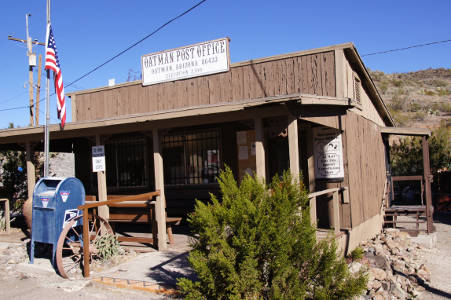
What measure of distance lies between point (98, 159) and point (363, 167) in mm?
6081

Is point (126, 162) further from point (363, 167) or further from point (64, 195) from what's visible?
point (363, 167)

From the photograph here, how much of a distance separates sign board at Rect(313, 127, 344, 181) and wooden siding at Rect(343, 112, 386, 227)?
0.63 feet

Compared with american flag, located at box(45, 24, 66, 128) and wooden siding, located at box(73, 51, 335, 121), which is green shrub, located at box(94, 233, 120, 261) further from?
wooden siding, located at box(73, 51, 335, 121)

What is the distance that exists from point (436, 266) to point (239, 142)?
520 centimetres

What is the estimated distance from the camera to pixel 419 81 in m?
47.1

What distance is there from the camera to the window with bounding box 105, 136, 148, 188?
11636 mm

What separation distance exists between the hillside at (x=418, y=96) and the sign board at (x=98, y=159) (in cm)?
2522

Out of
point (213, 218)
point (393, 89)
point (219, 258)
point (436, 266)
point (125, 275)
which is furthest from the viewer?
point (393, 89)

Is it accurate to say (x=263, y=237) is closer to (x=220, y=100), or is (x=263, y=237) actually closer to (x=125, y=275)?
(x=125, y=275)

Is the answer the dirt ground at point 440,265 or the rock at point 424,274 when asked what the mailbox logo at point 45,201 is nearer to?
the dirt ground at point 440,265

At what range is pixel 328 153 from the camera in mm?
8828

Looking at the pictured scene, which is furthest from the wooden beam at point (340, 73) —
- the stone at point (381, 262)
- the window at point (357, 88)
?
the stone at point (381, 262)

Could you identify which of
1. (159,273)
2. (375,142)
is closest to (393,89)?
(375,142)

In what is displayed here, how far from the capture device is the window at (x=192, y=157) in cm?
1063
